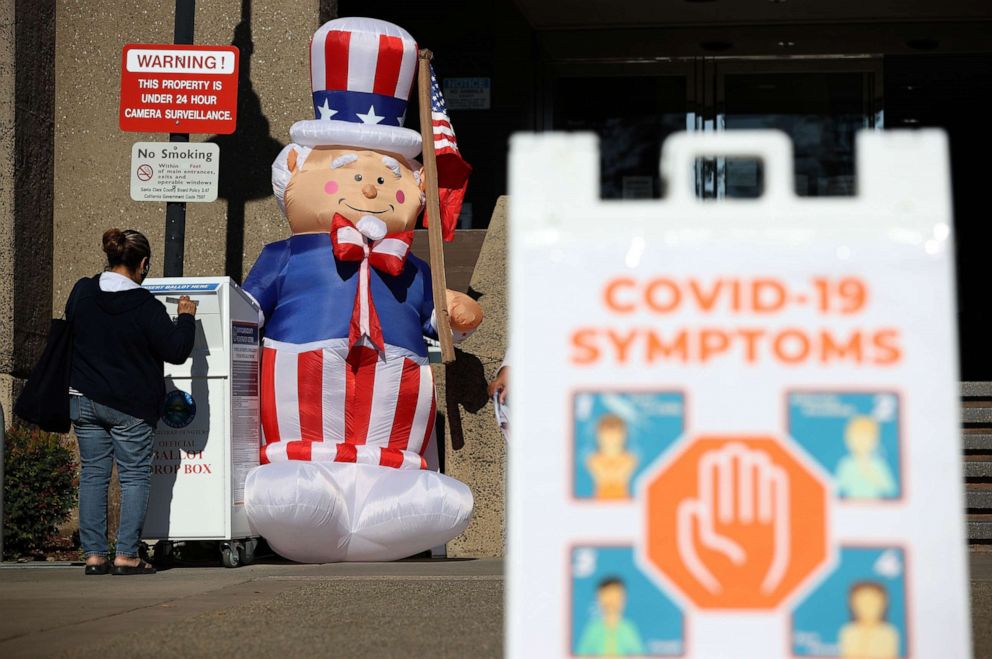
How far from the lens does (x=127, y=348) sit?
662 centimetres

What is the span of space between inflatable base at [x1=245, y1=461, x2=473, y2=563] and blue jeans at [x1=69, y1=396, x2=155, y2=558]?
55 cm

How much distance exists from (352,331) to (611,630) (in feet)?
17.8

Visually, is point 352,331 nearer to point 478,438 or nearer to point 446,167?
point 478,438

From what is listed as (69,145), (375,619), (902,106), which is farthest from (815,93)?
(375,619)

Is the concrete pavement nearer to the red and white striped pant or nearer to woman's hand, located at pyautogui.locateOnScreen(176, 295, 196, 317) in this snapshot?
the red and white striped pant

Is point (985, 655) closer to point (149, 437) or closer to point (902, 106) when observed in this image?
point (149, 437)

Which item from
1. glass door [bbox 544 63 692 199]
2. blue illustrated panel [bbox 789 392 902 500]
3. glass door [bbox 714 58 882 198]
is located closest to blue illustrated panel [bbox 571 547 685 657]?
blue illustrated panel [bbox 789 392 902 500]

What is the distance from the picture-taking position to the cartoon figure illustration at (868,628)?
2.03m

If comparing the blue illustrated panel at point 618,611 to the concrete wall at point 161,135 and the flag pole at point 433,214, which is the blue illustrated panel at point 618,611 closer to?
the flag pole at point 433,214

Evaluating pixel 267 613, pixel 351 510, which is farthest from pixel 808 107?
pixel 267 613

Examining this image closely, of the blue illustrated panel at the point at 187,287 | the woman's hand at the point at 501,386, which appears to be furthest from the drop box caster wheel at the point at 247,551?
the woman's hand at the point at 501,386

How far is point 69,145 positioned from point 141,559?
3485 millimetres

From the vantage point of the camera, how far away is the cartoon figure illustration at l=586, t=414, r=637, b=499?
2.08 m

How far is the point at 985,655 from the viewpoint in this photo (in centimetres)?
370
